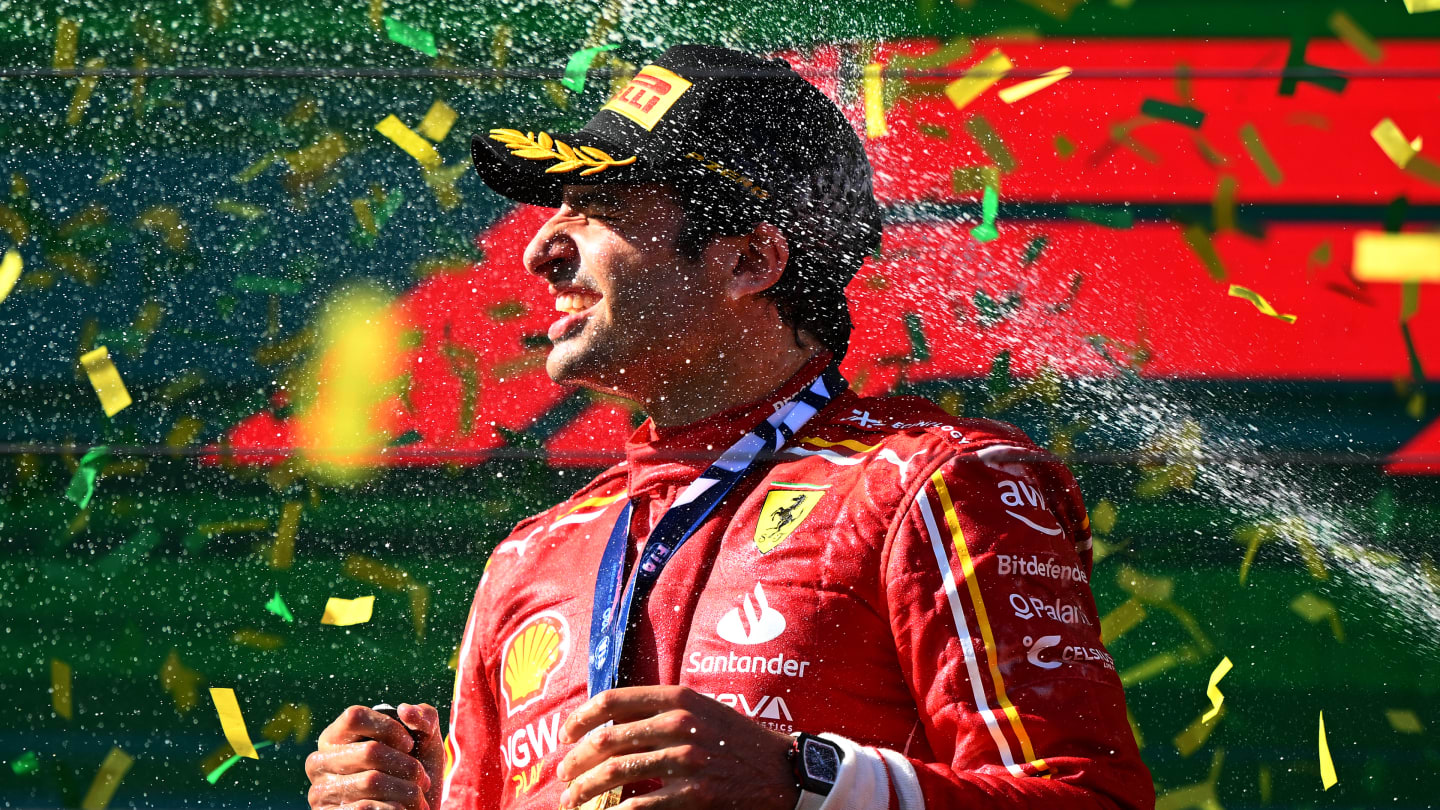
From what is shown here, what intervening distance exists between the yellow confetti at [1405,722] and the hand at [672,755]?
3.55 feet

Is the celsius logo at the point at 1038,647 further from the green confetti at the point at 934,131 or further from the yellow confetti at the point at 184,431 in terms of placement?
the yellow confetti at the point at 184,431

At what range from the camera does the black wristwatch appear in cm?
110

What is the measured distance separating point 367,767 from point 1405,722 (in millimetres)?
1207

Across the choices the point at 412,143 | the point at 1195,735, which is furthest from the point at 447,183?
the point at 1195,735

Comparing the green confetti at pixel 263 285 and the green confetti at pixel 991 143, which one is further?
the green confetti at pixel 263 285

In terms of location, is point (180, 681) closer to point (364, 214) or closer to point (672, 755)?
point (364, 214)

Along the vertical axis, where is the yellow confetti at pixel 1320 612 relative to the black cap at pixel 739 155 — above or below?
below

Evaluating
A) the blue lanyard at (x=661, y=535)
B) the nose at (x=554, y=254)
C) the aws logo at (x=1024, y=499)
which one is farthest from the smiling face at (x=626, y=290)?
the aws logo at (x=1024, y=499)

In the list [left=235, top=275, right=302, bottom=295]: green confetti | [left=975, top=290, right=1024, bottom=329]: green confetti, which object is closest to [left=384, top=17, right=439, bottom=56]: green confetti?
[left=235, top=275, right=302, bottom=295]: green confetti

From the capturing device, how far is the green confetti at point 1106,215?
1.96 meters

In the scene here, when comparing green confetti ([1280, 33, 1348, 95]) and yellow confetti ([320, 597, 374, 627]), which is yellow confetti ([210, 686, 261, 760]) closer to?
yellow confetti ([320, 597, 374, 627])

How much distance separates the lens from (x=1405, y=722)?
190 cm

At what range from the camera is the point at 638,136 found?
148cm

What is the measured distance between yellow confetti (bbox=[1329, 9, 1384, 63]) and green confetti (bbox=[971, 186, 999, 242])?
0.44m
